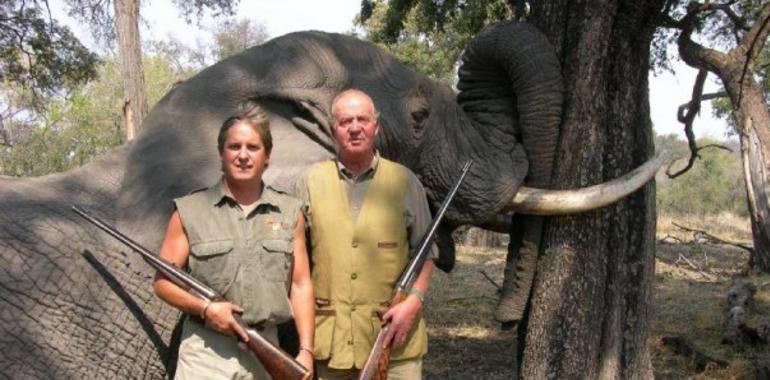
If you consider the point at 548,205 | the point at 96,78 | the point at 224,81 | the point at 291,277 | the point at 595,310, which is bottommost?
the point at 595,310

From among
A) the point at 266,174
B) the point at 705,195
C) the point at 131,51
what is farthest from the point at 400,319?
the point at 705,195

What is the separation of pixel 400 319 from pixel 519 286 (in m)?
1.55

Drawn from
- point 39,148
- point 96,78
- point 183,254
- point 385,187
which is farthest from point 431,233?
point 39,148

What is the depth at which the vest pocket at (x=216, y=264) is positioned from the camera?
→ 2775 mm

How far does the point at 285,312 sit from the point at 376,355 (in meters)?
0.35

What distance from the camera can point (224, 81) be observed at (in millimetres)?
3689

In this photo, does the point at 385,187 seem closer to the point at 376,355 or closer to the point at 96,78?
the point at 376,355

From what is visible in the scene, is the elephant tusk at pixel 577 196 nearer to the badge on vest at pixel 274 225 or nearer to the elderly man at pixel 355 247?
the elderly man at pixel 355 247

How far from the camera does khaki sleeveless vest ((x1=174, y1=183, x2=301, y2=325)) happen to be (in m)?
2.78

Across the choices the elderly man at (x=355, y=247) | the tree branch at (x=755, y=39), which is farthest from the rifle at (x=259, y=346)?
the tree branch at (x=755, y=39)

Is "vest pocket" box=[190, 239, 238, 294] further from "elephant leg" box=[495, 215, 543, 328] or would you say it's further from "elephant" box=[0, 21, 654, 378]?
"elephant leg" box=[495, 215, 543, 328]

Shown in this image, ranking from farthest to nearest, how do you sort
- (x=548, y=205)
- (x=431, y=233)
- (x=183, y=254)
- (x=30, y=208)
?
(x=548, y=205) < (x=30, y=208) < (x=431, y=233) < (x=183, y=254)

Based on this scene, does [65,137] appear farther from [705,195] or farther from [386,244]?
[705,195]

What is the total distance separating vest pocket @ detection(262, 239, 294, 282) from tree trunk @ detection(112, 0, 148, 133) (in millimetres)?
12800
